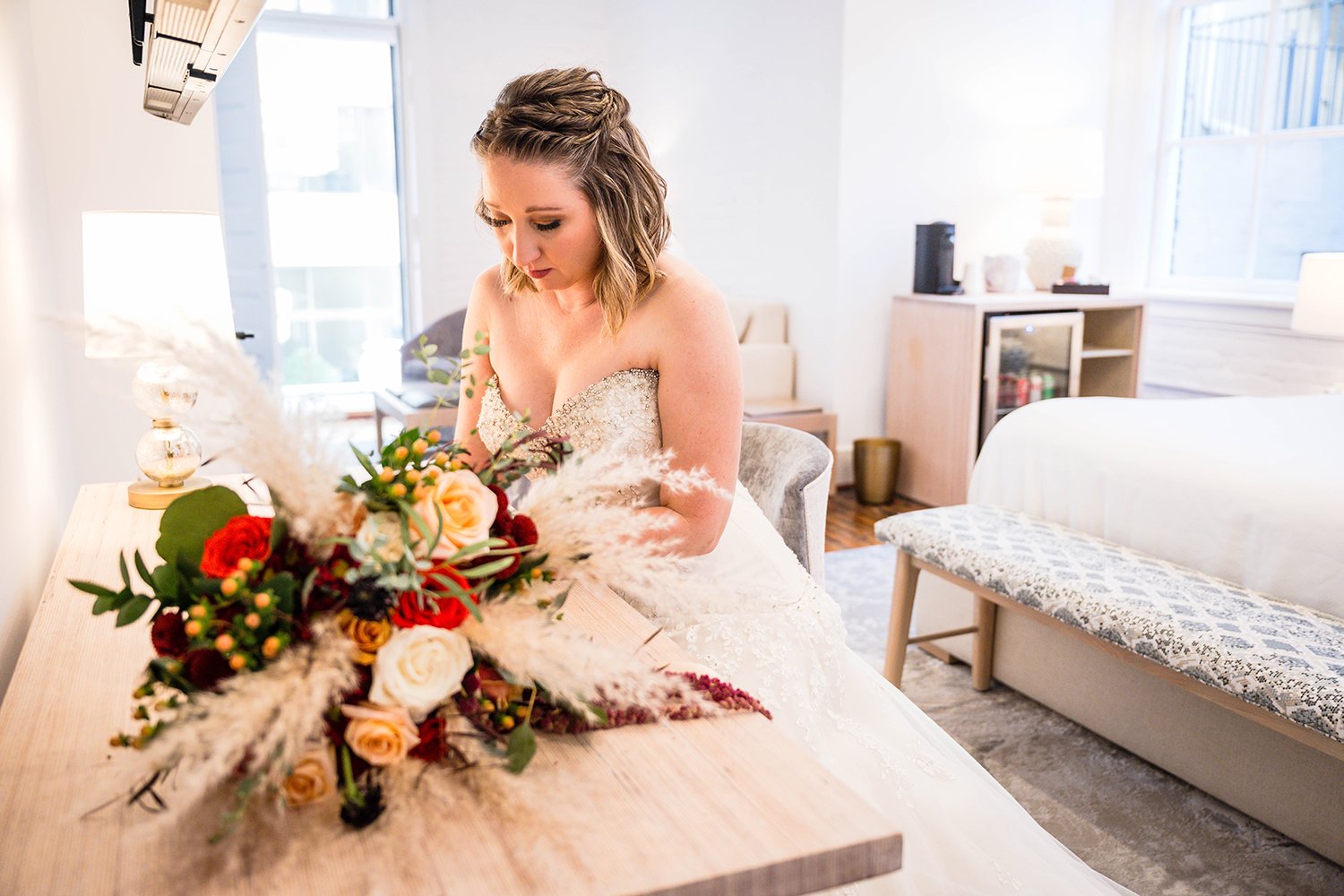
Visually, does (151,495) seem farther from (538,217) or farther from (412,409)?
(412,409)

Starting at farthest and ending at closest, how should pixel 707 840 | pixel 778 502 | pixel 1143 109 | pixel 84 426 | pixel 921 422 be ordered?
1. pixel 1143 109
2. pixel 921 422
3. pixel 84 426
4. pixel 778 502
5. pixel 707 840

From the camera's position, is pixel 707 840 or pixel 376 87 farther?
pixel 376 87

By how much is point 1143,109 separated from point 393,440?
5493 mm

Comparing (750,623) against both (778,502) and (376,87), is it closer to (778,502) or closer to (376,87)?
(778,502)

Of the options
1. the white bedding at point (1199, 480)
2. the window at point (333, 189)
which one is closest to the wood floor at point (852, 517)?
the white bedding at point (1199, 480)

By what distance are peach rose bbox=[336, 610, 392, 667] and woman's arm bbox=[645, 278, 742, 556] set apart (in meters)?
0.79

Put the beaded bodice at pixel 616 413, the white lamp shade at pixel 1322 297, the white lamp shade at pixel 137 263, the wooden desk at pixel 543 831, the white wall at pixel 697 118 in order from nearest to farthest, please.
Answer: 1. the wooden desk at pixel 543 831
2. the beaded bodice at pixel 616 413
3. the white lamp shade at pixel 137 263
4. the white lamp shade at pixel 1322 297
5. the white wall at pixel 697 118

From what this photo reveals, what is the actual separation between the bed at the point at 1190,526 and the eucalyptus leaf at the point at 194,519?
2141mm

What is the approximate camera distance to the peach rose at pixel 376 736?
0.81m

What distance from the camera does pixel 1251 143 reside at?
4.98m

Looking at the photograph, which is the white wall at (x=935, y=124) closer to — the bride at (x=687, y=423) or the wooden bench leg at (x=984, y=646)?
the wooden bench leg at (x=984, y=646)

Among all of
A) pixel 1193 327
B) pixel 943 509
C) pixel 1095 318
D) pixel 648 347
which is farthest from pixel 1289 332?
pixel 648 347

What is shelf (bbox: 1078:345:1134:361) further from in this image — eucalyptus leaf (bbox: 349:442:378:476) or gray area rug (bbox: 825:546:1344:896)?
eucalyptus leaf (bbox: 349:442:378:476)

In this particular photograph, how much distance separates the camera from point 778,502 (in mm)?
2127
